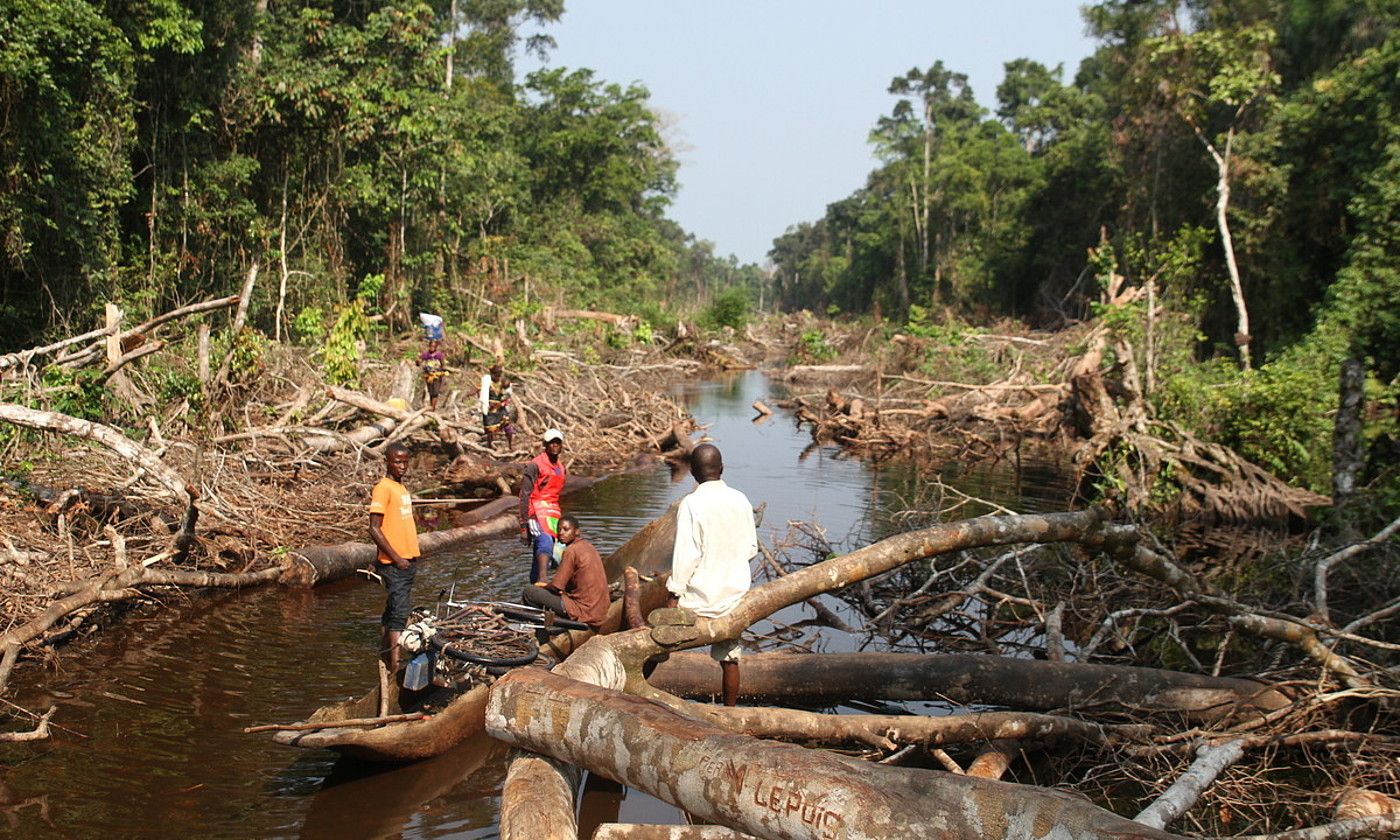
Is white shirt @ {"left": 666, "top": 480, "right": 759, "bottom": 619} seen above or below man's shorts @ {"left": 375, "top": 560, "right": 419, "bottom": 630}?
above

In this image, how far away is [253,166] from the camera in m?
19.4

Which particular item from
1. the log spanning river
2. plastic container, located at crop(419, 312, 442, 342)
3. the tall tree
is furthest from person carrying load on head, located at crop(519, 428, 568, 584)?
the tall tree

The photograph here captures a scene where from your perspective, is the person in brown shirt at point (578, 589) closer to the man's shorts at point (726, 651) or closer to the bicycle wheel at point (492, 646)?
the bicycle wheel at point (492, 646)

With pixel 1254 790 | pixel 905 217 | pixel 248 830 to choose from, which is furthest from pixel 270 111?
pixel 905 217

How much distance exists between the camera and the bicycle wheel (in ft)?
20.4

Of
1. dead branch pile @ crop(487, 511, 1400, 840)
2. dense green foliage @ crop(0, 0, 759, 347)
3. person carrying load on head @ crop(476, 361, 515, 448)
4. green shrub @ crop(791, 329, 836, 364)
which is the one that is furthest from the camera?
green shrub @ crop(791, 329, 836, 364)

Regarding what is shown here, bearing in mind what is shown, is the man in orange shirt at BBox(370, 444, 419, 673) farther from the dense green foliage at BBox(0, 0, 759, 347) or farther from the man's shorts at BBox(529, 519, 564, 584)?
the dense green foliage at BBox(0, 0, 759, 347)

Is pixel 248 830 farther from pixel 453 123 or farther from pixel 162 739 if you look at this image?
pixel 453 123

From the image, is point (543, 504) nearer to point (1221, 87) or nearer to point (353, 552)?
point (353, 552)

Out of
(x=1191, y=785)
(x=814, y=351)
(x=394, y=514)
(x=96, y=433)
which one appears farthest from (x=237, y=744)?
(x=814, y=351)

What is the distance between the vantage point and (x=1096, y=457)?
566 inches

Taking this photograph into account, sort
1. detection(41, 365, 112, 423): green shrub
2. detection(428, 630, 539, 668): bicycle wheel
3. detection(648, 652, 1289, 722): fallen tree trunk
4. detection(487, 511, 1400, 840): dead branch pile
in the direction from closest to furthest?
detection(487, 511, 1400, 840): dead branch pile, detection(648, 652, 1289, 722): fallen tree trunk, detection(428, 630, 539, 668): bicycle wheel, detection(41, 365, 112, 423): green shrub

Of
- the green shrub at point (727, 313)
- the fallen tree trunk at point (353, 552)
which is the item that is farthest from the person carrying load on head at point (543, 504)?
the green shrub at point (727, 313)

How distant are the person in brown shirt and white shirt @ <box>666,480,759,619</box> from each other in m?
1.33
